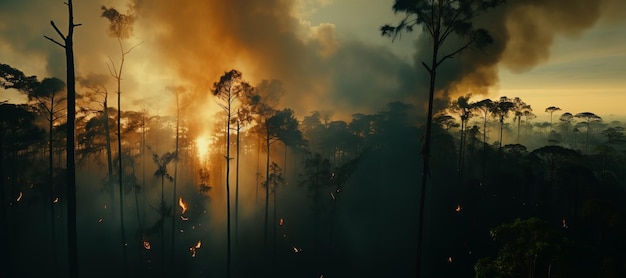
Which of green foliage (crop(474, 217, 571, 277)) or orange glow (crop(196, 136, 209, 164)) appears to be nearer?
green foliage (crop(474, 217, 571, 277))

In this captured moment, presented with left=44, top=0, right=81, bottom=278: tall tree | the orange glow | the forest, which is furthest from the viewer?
the orange glow

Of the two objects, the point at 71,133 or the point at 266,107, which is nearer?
the point at 71,133

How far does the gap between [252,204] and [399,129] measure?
33.7m

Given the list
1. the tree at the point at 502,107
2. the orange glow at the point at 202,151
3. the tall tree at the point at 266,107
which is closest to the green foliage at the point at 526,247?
the tall tree at the point at 266,107

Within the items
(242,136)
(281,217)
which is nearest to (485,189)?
(281,217)

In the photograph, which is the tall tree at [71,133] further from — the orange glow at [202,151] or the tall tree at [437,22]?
the orange glow at [202,151]

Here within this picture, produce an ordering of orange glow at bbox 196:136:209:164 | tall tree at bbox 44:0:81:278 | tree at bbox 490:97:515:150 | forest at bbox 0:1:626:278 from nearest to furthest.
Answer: tall tree at bbox 44:0:81:278 → forest at bbox 0:1:626:278 → tree at bbox 490:97:515:150 → orange glow at bbox 196:136:209:164

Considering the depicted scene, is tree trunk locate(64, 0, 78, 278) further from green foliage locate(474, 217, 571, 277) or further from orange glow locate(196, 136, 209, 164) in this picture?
orange glow locate(196, 136, 209, 164)

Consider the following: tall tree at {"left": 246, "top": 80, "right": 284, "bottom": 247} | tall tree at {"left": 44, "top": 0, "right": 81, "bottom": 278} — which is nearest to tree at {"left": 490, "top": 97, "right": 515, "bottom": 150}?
tall tree at {"left": 246, "top": 80, "right": 284, "bottom": 247}

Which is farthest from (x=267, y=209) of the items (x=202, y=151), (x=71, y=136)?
(x=202, y=151)

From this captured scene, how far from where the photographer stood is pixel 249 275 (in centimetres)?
3144

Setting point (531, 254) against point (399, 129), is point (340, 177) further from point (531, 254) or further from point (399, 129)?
point (399, 129)

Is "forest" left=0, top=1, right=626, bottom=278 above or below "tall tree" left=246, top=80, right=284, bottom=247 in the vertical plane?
below

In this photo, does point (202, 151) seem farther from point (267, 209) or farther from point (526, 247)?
point (526, 247)
